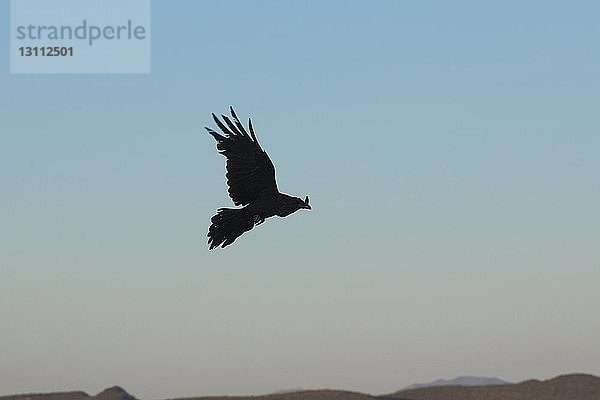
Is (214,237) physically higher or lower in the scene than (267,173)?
lower

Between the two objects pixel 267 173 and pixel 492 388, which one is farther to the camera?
pixel 492 388

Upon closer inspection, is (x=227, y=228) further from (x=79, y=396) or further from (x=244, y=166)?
(x=79, y=396)

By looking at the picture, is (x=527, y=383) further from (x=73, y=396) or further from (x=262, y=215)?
(x=262, y=215)

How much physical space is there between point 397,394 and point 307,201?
371 ft

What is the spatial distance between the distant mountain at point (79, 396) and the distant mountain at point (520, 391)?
34.5 metres

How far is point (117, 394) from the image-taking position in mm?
138625

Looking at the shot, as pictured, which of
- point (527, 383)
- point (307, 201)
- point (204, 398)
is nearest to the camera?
point (307, 201)

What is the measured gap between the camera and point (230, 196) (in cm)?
2227

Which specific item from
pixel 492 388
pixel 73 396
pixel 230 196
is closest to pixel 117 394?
pixel 73 396

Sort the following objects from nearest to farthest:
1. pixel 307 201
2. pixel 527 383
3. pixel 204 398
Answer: pixel 307 201, pixel 204 398, pixel 527 383

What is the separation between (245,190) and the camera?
22.1 metres

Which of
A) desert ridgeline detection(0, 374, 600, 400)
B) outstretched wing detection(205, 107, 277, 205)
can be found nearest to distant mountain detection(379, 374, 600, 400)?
desert ridgeline detection(0, 374, 600, 400)

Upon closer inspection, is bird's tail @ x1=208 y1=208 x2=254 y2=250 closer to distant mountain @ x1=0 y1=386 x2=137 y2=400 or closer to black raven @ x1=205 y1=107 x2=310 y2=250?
black raven @ x1=205 y1=107 x2=310 y2=250

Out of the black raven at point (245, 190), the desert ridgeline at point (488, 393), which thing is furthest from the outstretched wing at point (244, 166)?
the desert ridgeline at point (488, 393)
